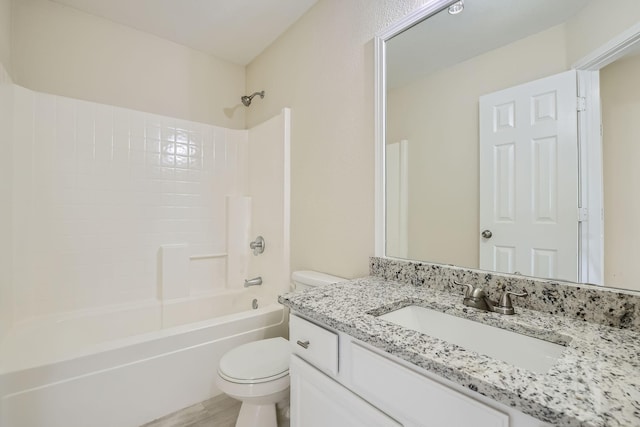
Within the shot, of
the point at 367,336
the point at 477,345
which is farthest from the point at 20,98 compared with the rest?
the point at 477,345

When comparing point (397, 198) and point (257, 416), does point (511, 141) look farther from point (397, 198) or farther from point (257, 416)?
point (257, 416)

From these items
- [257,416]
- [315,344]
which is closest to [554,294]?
[315,344]

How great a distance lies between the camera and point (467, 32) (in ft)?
3.96

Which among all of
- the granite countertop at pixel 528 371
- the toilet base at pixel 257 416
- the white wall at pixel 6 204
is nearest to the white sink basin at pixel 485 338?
the granite countertop at pixel 528 371

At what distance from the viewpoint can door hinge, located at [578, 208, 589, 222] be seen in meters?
0.88

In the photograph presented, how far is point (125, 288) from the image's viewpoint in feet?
6.89

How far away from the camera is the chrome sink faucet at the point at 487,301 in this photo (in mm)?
910

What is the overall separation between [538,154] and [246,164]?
7.29 ft

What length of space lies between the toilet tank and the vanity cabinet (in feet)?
1.99

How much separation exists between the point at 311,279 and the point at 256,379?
61 centimetres

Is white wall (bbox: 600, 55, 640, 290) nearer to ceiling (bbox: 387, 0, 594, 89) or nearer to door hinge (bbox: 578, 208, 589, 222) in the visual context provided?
door hinge (bbox: 578, 208, 589, 222)

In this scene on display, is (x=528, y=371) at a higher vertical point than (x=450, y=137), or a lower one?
lower

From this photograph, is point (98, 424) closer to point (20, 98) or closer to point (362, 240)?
point (362, 240)

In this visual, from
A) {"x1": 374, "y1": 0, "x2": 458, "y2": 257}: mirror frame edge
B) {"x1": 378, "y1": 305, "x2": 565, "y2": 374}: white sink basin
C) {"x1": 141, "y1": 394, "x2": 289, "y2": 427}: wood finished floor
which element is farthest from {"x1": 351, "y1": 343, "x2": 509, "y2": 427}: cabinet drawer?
{"x1": 141, "y1": 394, "x2": 289, "y2": 427}: wood finished floor
